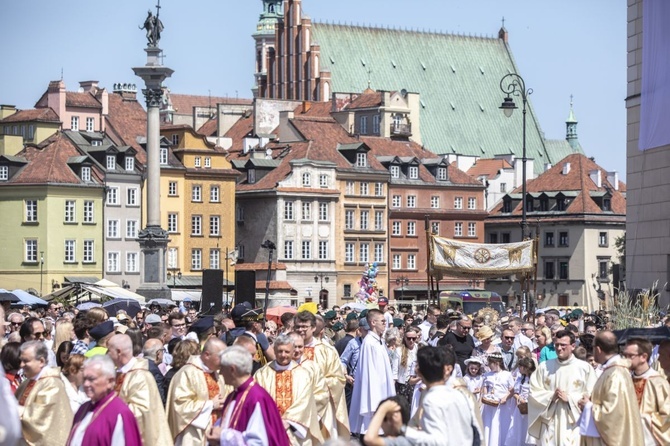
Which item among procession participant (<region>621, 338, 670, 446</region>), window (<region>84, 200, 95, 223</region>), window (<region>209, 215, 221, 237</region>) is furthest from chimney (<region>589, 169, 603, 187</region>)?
procession participant (<region>621, 338, 670, 446</region>)

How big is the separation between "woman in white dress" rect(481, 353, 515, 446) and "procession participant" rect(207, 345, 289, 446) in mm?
7088

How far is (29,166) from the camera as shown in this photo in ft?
270

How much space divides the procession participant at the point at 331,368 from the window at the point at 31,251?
65.5 m

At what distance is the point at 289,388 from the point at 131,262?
71.4 metres

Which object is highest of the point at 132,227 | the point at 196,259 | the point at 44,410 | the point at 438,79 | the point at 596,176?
the point at 438,79

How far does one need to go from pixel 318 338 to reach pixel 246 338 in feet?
10.0

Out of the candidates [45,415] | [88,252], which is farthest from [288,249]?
[45,415]

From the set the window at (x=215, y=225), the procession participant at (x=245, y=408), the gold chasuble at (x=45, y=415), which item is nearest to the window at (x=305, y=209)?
the window at (x=215, y=225)

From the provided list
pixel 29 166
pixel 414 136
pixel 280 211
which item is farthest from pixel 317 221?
pixel 414 136

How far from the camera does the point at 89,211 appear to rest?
8275cm

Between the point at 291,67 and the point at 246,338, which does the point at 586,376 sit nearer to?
the point at 246,338

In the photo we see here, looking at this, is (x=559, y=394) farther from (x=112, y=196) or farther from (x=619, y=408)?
(x=112, y=196)

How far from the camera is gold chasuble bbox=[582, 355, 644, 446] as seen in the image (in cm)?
1298

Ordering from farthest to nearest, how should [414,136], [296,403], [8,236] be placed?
[414,136], [8,236], [296,403]
